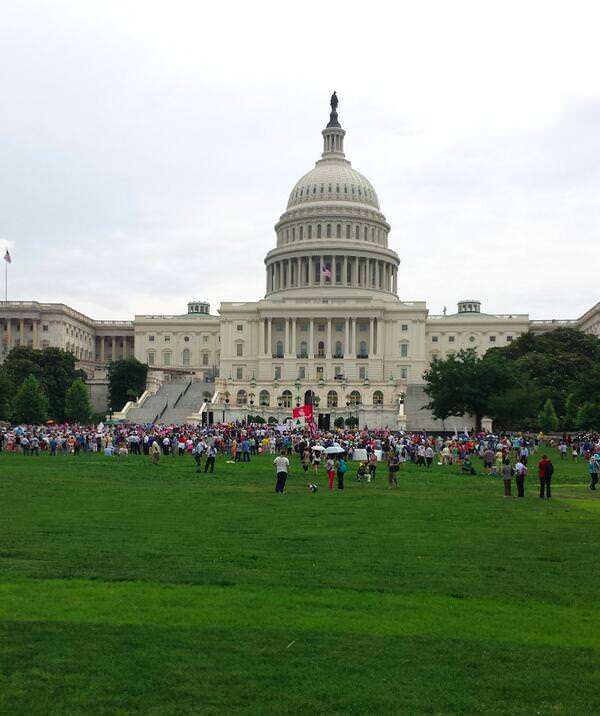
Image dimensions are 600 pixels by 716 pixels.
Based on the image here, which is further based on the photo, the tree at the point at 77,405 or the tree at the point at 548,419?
the tree at the point at 77,405

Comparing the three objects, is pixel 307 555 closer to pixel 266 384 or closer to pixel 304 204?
pixel 266 384

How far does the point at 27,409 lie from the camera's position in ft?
293

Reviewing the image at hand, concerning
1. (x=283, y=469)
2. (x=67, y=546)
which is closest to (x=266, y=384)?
(x=283, y=469)

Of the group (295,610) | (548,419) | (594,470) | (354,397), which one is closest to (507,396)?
(548,419)

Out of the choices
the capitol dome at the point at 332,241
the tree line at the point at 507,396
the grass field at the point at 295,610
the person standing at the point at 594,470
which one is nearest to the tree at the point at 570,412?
the tree line at the point at 507,396

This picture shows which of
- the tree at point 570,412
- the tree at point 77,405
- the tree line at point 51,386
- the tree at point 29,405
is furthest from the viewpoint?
the tree at point 77,405

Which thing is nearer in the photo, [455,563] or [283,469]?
[455,563]

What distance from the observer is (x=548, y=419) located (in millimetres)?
81062

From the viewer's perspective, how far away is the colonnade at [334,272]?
150 m

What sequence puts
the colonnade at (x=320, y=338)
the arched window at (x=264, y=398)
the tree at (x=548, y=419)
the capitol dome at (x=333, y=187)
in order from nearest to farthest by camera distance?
1. the tree at (x=548, y=419)
2. the arched window at (x=264, y=398)
3. the colonnade at (x=320, y=338)
4. the capitol dome at (x=333, y=187)

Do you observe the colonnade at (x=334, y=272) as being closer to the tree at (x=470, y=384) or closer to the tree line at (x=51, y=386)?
the tree line at (x=51, y=386)

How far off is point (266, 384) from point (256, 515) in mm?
95931

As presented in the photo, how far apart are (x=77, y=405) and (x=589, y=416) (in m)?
53.4

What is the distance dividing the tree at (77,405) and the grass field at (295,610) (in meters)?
74.3
